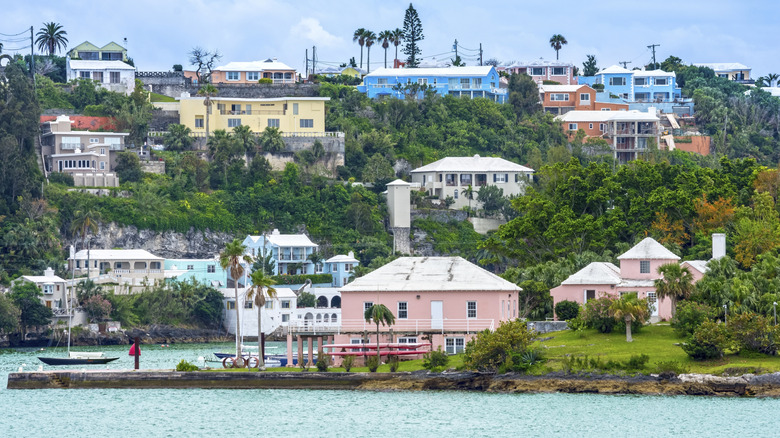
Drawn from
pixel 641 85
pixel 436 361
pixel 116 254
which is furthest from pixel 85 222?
pixel 641 85

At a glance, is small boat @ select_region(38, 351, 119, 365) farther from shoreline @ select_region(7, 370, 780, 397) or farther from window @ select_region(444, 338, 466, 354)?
window @ select_region(444, 338, 466, 354)

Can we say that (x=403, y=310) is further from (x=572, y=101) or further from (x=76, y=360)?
(x=572, y=101)

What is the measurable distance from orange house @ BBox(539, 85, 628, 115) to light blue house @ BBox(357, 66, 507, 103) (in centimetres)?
599

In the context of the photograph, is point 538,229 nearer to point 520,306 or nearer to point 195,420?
point 520,306

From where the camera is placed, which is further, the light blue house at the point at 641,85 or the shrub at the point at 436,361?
the light blue house at the point at 641,85

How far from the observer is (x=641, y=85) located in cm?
16675

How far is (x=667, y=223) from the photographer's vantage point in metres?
95.6

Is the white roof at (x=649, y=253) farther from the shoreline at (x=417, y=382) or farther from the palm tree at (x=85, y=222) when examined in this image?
the palm tree at (x=85, y=222)

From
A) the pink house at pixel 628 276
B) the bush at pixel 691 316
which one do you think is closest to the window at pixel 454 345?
the pink house at pixel 628 276

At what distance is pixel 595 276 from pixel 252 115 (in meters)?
62.4

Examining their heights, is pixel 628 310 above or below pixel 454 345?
above

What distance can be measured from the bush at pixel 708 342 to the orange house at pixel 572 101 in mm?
92014

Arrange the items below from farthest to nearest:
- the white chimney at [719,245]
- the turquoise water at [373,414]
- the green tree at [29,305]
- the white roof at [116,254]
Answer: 1. the white roof at [116,254]
2. the green tree at [29,305]
3. the white chimney at [719,245]
4. the turquoise water at [373,414]

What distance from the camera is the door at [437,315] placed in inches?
2776
